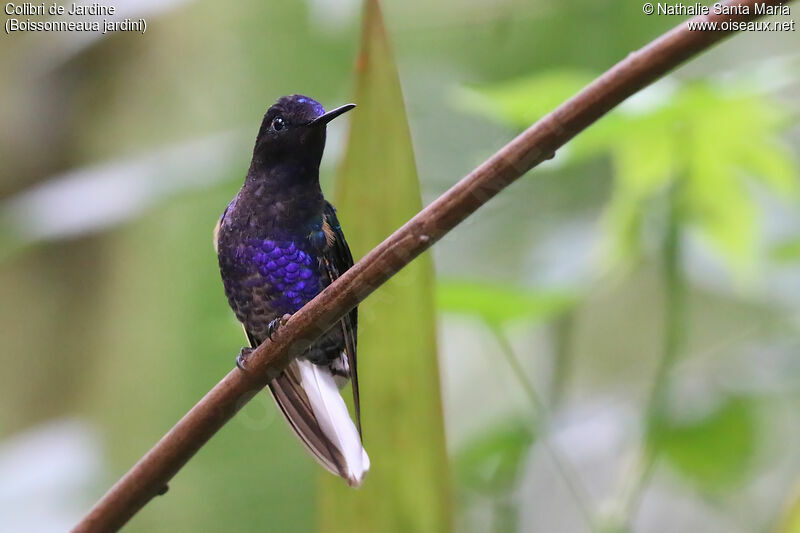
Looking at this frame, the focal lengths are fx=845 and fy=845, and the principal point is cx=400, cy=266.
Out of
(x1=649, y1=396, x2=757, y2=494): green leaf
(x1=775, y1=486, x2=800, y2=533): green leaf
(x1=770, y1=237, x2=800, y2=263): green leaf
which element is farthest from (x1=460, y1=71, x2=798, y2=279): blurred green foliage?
(x1=775, y1=486, x2=800, y2=533): green leaf

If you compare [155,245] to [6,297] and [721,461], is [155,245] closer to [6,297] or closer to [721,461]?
[6,297]

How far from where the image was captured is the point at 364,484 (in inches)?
21.0

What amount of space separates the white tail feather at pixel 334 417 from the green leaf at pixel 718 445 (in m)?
0.78

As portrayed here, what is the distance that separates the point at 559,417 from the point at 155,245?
0.89 meters

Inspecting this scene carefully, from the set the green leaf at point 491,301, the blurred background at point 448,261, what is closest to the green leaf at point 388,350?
the blurred background at point 448,261

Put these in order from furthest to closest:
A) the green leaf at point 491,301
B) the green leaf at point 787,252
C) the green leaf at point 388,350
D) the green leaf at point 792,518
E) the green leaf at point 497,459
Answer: the green leaf at point 787,252, the green leaf at point 497,459, the green leaf at point 491,301, the green leaf at point 792,518, the green leaf at point 388,350

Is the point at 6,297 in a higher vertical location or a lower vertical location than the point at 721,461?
higher

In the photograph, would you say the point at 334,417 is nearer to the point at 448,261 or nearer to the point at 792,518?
the point at 792,518

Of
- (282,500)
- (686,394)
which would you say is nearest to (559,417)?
(686,394)

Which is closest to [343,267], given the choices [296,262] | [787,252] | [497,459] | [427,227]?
[296,262]

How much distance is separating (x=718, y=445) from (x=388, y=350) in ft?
3.32

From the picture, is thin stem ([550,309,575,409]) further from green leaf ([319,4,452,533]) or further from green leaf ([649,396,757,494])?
green leaf ([319,4,452,533])

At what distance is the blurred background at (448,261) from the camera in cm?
96

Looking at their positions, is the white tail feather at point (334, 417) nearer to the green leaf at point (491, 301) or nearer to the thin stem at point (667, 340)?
the green leaf at point (491, 301)
